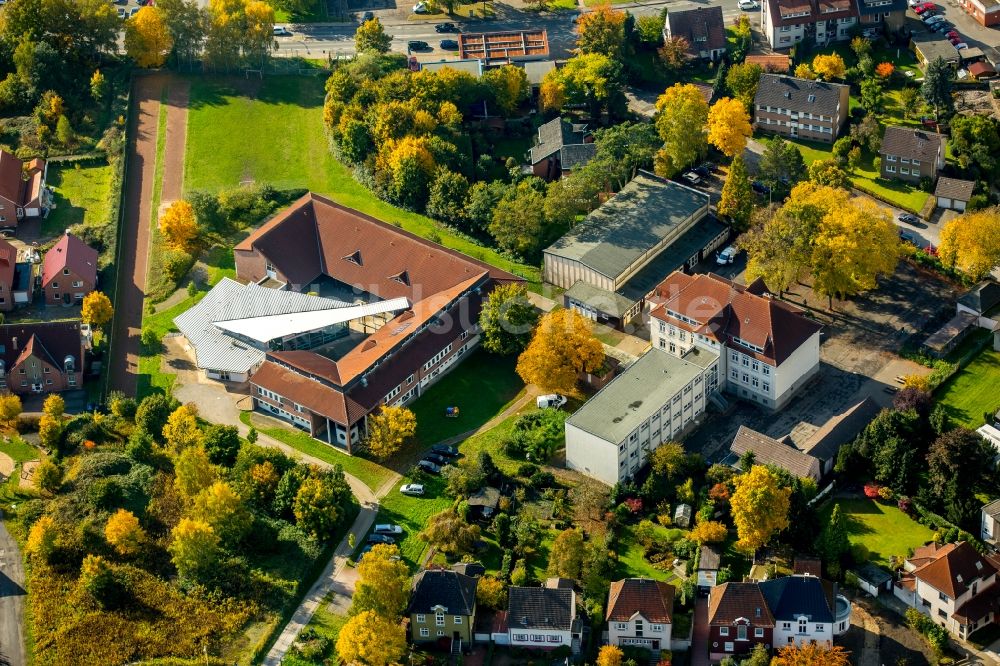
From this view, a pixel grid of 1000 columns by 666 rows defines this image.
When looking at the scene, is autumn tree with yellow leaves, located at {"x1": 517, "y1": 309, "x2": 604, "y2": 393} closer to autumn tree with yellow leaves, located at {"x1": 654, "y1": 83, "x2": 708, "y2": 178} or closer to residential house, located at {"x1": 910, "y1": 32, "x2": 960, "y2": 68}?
autumn tree with yellow leaves, located at {"x1": 654, "y1": 83, "x2": 708, "y2": 178}

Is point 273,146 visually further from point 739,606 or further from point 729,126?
point 739,606

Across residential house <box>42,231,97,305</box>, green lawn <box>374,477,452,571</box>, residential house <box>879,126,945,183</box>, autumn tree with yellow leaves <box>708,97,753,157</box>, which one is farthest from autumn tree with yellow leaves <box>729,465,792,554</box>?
residential house <box>42,231,97,305</box>

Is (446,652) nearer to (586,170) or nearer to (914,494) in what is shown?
(914,494)

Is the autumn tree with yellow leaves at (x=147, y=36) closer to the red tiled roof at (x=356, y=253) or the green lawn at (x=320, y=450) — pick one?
the red tiled roof at (x=356, y=253)

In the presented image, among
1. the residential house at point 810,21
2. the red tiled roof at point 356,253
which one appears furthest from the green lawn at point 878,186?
the red tiled roof at point 356,253

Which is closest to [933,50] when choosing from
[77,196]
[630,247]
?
[630,247]

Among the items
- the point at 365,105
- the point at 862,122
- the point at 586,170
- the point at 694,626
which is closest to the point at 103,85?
the point at 365,105
